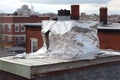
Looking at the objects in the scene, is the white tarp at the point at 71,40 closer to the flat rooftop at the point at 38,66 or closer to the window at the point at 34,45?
the flat rooftop at the point at 38,66

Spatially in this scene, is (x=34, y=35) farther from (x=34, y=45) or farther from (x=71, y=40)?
(x=71, y=40)

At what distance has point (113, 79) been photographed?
991 centimetres

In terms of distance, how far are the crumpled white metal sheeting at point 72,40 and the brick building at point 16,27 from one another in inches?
2295

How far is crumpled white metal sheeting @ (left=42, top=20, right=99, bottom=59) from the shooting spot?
10.0 m

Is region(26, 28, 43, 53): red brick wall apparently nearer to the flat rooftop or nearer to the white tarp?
the white tarp

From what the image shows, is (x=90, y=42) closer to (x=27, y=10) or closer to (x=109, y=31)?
(x=109, y=31)

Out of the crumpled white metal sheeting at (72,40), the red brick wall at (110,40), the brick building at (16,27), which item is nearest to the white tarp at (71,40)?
the crumpled white metal sheeting at (72,40)

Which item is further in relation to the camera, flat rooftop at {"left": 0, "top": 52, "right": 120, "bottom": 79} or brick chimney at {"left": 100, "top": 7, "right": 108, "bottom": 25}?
brick chimney at {"left": 100, "top": 7, "right": 108, "bottom": 25}

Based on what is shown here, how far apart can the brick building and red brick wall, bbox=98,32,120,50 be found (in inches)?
1891

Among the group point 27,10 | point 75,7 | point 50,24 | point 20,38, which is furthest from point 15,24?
point 50,24

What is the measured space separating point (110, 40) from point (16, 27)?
168ft

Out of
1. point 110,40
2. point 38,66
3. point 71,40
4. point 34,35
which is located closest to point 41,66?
point 38,66

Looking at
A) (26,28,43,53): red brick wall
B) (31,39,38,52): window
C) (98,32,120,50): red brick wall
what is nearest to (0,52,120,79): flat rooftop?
(98,32,120,50): red brick wall

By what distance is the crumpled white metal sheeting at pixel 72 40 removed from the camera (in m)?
10.0
